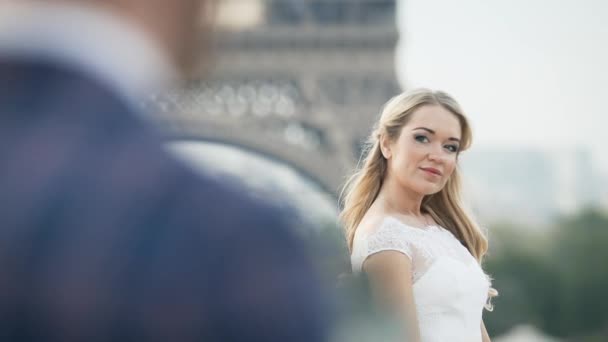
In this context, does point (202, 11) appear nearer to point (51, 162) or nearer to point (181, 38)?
point (181, 38)

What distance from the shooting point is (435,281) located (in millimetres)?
2574

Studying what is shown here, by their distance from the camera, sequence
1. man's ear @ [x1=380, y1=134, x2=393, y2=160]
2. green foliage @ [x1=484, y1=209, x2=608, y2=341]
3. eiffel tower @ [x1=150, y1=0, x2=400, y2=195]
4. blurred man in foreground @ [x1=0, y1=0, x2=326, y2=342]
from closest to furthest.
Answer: blurred man in foreground @ [x1=0, y1=0, x2=326, y2=342], man's ear @ [x1=380, y1=134, x2=393, y2=160], eiffel tower @ [x1=150, y1=0, x2=400, y2=195], green foliage @ [x1=484, y1=209, x2=608, y2=341]

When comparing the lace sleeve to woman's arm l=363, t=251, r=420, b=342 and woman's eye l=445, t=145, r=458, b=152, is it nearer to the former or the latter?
woman's arm l=363, t=251, r=420, b=342

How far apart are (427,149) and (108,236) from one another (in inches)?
79.0

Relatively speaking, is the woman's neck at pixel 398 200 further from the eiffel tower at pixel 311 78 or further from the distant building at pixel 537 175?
the distant building at pixel 537 175

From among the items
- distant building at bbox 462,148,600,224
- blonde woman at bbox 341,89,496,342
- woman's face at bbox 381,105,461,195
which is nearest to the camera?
blonde woman at bbox 341,89,496,342

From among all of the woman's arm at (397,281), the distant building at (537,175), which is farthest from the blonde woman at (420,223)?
the distant building at (537,175)

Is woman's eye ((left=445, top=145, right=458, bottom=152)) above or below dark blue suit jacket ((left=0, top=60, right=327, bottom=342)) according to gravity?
above

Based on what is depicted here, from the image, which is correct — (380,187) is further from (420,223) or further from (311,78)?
(311,78)

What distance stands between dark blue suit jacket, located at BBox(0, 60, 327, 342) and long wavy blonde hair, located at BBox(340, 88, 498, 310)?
2.00 meters

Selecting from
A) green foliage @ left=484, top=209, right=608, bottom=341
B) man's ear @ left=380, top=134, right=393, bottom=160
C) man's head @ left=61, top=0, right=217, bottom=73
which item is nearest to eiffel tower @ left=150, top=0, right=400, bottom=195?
green foliage @ left=484, top=209, right=608, bottom=341

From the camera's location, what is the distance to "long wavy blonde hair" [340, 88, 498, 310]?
9.11ft

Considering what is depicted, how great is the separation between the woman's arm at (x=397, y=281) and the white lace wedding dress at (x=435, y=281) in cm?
3

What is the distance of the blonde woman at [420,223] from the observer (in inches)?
98.9
